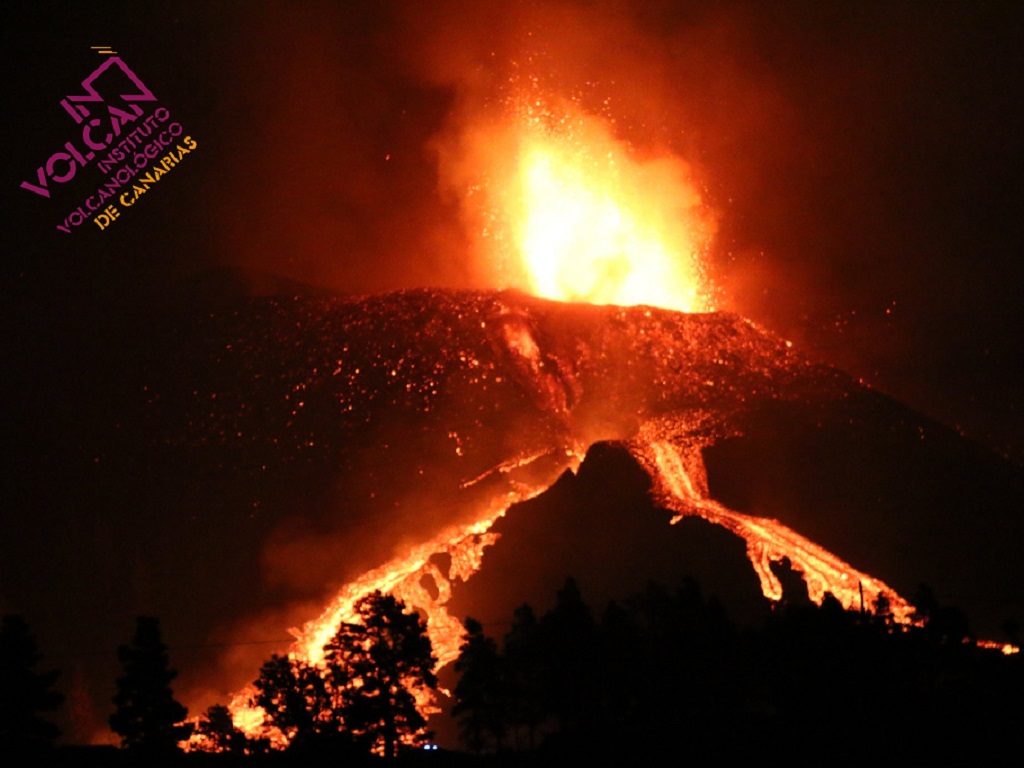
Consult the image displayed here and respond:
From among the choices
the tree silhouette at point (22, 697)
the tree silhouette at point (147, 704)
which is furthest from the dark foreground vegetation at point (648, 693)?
the tree silhouette at point (22, 697)

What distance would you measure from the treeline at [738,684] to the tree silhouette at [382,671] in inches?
62.3

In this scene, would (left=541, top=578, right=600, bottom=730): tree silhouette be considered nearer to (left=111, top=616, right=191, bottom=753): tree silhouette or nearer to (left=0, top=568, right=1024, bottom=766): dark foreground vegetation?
(left=0, top=568, right=1024, bottom=766): dark foreground vegetation

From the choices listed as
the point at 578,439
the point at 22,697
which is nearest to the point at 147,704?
the point at 22,697

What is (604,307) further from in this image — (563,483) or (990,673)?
(990,673)

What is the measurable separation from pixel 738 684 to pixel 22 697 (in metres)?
19.0

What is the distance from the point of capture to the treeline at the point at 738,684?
1299 inches

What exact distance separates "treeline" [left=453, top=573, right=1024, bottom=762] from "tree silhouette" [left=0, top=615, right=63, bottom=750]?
1123cm

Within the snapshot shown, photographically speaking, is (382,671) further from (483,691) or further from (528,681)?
(528,681)

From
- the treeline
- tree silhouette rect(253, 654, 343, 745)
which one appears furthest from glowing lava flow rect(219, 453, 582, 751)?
the treeline

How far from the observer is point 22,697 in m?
30.0

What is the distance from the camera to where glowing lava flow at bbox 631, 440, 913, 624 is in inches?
2466

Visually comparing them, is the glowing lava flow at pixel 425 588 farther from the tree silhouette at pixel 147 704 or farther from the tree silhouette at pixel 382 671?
the tree silhouette at pixel 147 704

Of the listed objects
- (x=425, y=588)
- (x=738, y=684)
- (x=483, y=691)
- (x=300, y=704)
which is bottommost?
(x=738, y=684)

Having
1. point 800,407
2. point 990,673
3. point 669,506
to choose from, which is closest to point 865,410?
point 800,407
